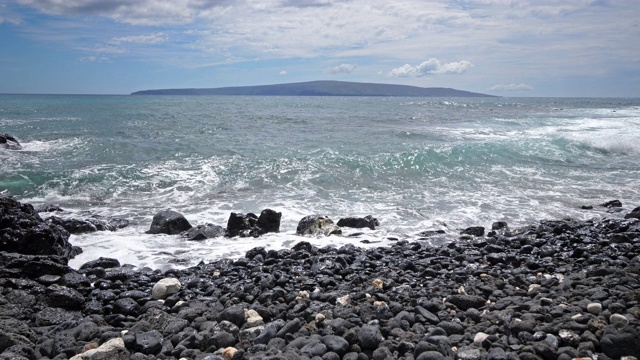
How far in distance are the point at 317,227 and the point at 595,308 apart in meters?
5.91

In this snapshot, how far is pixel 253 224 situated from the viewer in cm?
1036

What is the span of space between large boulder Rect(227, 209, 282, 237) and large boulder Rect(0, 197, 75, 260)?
125 inches

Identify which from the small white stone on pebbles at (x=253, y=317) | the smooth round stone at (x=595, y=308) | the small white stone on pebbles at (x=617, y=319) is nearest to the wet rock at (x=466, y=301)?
the smooth round stone at (x=595, y=308)

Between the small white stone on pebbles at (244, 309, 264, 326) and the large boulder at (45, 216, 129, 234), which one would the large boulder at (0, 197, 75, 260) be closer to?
the large boulder at (45, 216, 129, 234)

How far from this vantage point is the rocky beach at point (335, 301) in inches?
178

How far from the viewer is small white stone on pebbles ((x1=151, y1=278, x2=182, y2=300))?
640cm

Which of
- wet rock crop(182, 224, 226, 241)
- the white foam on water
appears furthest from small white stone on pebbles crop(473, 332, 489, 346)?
the white foam on water

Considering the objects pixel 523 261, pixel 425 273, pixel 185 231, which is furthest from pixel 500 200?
pixel 185 231

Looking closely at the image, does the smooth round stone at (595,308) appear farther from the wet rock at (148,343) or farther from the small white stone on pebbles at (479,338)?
the wet rock at (148,343)

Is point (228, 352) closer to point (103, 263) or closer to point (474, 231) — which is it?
point (103, 263)

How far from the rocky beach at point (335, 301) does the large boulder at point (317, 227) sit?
1116 millimetres

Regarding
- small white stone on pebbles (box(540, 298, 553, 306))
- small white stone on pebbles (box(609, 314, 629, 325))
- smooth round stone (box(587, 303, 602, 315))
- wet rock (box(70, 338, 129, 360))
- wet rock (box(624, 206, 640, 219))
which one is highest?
small white stone on pebbles (box(609, 314, 629, 325))

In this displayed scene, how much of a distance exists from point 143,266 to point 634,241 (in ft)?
28.5

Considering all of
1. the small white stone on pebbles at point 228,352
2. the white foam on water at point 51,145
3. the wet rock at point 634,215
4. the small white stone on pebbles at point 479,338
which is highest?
the white foam on water at point 51,145
